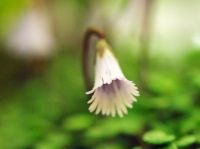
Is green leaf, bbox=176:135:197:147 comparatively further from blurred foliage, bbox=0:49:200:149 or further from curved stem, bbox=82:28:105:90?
curved stem, bbox=82:28:105:90

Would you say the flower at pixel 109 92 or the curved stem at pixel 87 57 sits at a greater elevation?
the curved stem at pixel 87 57

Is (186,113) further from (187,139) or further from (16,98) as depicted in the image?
(16,98)

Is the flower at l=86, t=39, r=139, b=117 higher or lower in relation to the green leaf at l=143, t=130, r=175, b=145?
higher

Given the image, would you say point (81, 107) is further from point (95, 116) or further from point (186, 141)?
point (186, 141)

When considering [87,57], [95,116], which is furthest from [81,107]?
[87,57]

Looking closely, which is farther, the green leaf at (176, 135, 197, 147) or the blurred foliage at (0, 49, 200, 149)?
→ the blurred foliage at (0, 49, 200, 149)

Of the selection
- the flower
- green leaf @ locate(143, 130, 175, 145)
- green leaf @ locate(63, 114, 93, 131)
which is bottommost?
green leaf @ locate(143, 130, 175, 145)

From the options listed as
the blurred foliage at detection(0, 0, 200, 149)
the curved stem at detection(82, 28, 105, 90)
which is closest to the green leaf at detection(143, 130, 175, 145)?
the blurred foliage at detection(0, 0, 200, 149)

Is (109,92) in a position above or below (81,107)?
below

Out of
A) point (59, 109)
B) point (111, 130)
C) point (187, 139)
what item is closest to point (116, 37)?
point (59, 109)

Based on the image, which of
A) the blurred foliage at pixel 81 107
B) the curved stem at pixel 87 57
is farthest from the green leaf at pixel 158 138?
the curved stem at pixel 87 57

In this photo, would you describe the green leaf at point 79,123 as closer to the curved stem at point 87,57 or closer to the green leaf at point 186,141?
the curved stem at point 87,57

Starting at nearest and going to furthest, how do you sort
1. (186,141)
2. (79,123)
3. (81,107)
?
(186,141)
(79,123)
(81,107)
